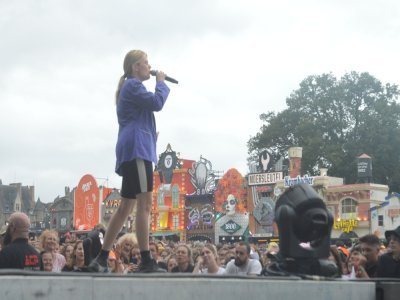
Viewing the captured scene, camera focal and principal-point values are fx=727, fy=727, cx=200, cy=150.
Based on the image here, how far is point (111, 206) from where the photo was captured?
244 feet

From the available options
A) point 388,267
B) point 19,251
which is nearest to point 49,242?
point 19,251

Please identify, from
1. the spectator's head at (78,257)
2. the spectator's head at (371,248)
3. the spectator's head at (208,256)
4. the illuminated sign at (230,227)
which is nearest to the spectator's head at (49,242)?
the spectator's head at (78,257)

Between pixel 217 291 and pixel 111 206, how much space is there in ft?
232

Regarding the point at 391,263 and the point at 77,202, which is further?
the point at 77,202

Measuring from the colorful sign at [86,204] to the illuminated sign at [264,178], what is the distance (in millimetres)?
15407

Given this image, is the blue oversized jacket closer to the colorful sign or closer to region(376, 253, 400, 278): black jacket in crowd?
region(376, 253, 400, 278): black jacket in crowd

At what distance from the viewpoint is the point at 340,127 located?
73000 millimetres

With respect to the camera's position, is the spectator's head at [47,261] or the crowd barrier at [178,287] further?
the spectator's head at [47,261]

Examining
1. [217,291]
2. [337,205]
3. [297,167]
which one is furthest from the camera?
[297,167]

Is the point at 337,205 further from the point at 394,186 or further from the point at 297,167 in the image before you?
the point at 394,186

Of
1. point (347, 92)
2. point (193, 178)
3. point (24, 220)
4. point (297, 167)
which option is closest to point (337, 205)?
point (297, 167)

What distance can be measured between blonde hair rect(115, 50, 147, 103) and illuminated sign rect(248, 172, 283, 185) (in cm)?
5110

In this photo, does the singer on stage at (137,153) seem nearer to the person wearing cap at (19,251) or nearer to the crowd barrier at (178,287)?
the person wearing cap at (19,251)

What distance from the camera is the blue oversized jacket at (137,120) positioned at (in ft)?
19.9
